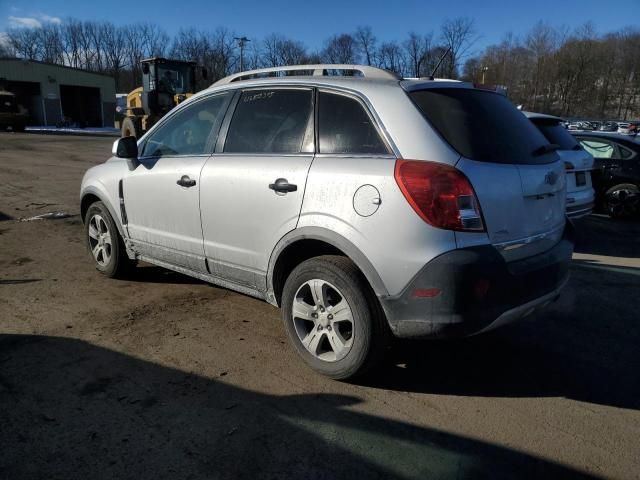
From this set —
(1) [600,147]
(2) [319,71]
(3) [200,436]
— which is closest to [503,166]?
(2) [319,71]

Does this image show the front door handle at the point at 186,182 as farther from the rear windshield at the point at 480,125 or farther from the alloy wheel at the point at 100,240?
the rear windshield at the point at 480,125

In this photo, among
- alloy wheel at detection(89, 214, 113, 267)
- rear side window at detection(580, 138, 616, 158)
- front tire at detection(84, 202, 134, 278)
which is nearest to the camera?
front tire at detection(84, 202, 134, 278)

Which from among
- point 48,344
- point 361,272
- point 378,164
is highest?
point 378,164

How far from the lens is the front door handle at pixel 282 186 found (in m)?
3.21

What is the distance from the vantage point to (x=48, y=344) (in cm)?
361

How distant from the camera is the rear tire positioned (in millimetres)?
8992

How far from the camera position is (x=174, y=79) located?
2064cm

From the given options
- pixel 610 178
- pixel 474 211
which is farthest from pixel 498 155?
pixel 610 178

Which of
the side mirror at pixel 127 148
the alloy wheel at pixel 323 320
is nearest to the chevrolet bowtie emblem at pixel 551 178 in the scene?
the alloy wheel at pixel 323 320

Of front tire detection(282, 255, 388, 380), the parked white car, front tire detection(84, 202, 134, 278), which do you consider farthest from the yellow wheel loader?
front tire detection(282, 255, 388, 380)

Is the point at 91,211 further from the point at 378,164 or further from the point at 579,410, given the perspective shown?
the point at 579,410

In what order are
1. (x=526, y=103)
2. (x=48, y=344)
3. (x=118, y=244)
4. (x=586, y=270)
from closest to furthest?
(x=48, y=344), (x=118, y=244), (x=586, y=270), (x=526, y=103)

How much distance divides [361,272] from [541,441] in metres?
1.29

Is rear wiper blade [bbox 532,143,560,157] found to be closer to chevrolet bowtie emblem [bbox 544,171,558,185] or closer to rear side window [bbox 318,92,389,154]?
chevrolet bowtie emblem [bbox 544,171,558,185]
